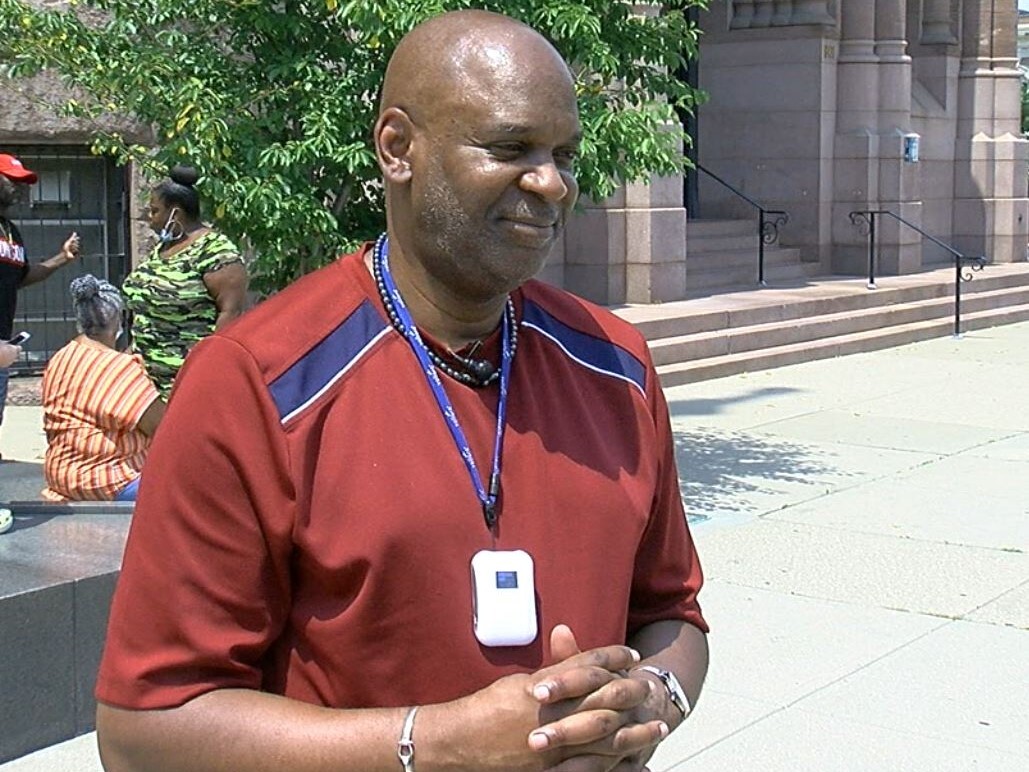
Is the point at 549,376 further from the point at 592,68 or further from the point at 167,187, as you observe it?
the point at 592,68

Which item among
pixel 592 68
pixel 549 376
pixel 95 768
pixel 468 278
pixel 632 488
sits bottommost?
pixel 95 768

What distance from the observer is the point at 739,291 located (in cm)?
1719

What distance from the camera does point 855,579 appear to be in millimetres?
6980

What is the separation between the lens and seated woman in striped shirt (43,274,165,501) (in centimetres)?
605

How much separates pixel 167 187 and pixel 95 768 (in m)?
2.73

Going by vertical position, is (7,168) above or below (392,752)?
above

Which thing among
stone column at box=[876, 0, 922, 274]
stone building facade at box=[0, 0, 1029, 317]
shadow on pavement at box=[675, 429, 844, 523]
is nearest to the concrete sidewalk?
shadow on pavement at box=[675, 429, 844, 523]

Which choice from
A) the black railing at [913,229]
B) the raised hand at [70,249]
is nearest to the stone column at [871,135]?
the black railing at [913,229]

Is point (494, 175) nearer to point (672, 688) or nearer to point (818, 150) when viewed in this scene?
point (672, 688)

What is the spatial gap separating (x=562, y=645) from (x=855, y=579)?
5355 mm

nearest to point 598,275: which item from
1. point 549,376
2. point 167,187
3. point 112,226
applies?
point 112,226

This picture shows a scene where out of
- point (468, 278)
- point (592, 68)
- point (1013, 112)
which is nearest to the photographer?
point (468, 278)

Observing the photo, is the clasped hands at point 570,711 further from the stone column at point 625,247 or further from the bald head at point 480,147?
the stone column at point 625,247

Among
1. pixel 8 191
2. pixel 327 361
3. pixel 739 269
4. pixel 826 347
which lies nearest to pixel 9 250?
pixel 8 191
